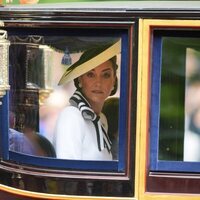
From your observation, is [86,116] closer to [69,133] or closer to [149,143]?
[69,133]

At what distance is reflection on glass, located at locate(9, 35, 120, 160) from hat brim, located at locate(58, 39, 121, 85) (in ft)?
0.09

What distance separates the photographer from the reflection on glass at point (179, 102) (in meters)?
2.92

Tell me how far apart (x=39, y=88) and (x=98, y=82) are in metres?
0.33

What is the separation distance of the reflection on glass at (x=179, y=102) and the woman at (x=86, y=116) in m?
0.29

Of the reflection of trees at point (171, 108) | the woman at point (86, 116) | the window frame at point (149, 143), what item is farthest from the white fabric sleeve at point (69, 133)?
the reflection of trees at point (171, 108)

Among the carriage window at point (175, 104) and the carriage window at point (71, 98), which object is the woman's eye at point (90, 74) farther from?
the carriage window at point (175, 104)

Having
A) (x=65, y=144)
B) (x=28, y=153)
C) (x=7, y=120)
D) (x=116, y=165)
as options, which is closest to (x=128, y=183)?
(x=116, y=165)

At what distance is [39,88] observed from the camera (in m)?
3.10

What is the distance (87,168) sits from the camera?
9.87 feet

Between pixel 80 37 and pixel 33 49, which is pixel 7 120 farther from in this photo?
pixel 80 37

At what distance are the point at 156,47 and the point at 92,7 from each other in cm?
39

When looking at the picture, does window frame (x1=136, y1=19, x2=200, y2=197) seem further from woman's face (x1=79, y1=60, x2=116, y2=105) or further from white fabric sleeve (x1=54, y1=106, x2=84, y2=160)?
white fabric sleeve (x1=54, y1=106, x2=84, y2=160)

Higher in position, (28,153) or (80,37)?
(80,37)

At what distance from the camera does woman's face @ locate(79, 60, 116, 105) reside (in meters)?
3.00
